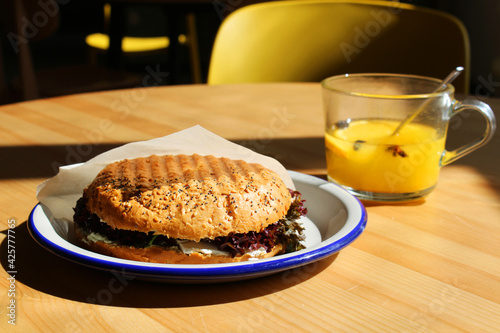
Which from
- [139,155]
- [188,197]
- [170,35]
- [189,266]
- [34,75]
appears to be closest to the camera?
[189,266]

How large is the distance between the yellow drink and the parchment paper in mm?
162

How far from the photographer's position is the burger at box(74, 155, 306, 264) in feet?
2.39

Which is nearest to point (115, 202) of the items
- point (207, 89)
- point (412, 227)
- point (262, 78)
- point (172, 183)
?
point (172, 183)

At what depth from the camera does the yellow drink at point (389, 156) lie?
3.30 feet

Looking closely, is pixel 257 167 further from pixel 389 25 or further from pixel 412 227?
pixel 389 25

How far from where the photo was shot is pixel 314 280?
736 millimetres

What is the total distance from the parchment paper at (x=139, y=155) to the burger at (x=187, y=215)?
0.17 ft

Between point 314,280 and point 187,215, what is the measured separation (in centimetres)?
19

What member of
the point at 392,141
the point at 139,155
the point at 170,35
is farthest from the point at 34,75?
the point at 392,141

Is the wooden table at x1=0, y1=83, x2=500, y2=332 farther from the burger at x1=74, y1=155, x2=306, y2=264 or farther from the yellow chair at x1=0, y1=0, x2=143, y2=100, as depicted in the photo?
the yellow chair at x1=0, y1=0, x2=143, y2=100

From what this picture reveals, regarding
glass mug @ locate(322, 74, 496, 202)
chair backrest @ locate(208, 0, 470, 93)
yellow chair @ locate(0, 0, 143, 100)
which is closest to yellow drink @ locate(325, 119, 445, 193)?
glass mug @ locate(322, 74, 496, 202)

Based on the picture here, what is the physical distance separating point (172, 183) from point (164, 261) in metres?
0.12

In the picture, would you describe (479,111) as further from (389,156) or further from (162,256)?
(162,256)

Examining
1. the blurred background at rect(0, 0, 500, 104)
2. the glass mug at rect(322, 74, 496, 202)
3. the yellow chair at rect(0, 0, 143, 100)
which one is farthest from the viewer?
the blurred background at rect(0, 0, 500, 104)
